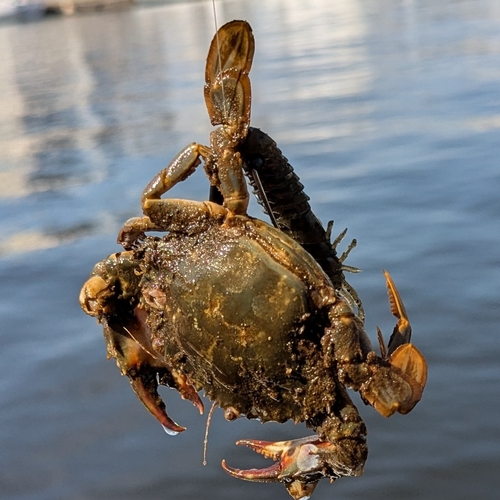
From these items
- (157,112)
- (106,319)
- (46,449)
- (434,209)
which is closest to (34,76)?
(157,112)

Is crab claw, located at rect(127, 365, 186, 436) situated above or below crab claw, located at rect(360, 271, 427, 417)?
below

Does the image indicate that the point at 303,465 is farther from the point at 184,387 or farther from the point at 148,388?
the point at 148,388

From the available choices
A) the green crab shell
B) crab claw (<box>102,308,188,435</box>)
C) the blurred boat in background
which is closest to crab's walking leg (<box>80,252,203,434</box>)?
crab claw (<box>102,308,188,435</box>)

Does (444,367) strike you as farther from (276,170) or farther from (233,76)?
(233,76)

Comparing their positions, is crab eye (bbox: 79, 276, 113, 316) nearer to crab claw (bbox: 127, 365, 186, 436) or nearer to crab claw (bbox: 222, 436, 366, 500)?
crab claw (bbox: 127, 365, 186, 436)

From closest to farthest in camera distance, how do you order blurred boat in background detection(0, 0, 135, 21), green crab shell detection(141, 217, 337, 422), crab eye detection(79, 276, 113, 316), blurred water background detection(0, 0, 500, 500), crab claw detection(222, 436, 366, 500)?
green crab shell detection(141, 217, 337, 422), crab claw detection(222, 436, 366, 500), crab eye detection(79, 276, 113, 316), blurred water background detection(0, 0, 500, 500), blurred boat in background detection(0, 0, 135, 21)

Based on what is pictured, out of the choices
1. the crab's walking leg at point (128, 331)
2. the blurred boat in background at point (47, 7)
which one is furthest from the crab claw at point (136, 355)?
the blurred boat in background at point (47, 7)

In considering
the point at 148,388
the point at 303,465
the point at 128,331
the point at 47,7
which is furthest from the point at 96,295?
the point at 47,7
